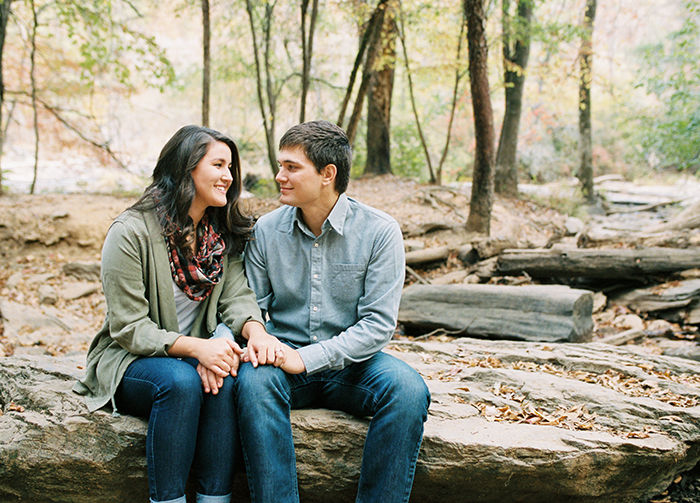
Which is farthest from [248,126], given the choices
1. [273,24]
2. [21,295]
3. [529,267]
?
[529,267]

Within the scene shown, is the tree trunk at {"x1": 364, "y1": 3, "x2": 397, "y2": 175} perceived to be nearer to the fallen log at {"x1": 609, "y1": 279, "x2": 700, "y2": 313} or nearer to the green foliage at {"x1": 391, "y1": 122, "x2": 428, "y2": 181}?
the green foliage at {"x1": 391, "y1": 122, "x2": 428, "y2": 181}

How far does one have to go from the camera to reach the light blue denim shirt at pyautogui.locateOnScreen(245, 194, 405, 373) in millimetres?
2439

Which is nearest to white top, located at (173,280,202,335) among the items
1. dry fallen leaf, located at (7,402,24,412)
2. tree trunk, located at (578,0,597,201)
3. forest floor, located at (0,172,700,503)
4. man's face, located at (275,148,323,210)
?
man's face, located at (275,148,323,210)

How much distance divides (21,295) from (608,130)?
1910cm

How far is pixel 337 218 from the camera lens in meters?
2.53

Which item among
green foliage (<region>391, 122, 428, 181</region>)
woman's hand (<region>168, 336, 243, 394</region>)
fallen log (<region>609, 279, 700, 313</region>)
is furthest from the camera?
green foliage (<region>391, 122, 428, 181</region>)

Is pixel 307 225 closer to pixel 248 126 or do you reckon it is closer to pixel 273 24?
pixel 273 24

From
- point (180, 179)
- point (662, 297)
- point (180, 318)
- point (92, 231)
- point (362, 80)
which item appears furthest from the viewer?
point (92, 231)

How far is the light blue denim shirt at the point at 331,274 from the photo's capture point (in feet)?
8.00

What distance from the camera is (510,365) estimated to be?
11.4 ft

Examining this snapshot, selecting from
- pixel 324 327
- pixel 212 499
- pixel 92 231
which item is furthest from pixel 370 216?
pixel 92 231

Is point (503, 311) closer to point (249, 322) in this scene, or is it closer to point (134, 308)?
point (249, 322)

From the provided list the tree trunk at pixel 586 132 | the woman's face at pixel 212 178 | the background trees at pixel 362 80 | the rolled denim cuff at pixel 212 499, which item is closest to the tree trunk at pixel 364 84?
the background trees at pixel 362 80

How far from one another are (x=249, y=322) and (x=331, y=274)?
1.48 ft
